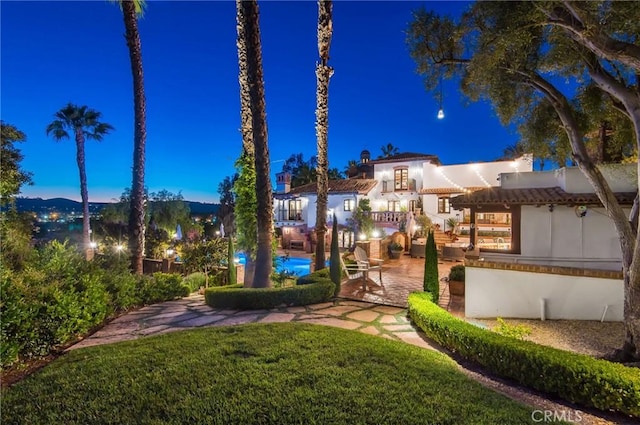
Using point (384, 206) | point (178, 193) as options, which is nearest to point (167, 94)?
point (178, 193)

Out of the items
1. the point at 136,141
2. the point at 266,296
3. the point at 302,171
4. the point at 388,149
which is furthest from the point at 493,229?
the point at 302,171

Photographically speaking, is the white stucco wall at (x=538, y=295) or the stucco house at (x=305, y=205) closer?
the white stucco wall at (x=538, y=295)

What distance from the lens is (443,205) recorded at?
24688 millimetres

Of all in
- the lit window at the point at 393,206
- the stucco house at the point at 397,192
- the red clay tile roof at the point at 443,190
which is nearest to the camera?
the red clay tile roof at the point at 443,190

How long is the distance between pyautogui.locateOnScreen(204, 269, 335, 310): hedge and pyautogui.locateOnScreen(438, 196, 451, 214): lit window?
18372 mm

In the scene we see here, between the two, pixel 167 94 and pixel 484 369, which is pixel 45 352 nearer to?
pixel 484 369

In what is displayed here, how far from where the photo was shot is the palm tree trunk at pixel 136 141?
11305mm

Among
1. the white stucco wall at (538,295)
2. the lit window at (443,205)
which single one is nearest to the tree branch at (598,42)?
the white stucco wall at (538,295)

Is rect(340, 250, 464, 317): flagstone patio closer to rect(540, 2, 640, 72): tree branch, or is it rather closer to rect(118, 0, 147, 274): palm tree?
rect(540, 2, 640, 72): tree branch

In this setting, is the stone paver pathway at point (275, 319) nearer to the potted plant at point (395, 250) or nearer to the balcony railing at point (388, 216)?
the potted plant at point (395, 250)

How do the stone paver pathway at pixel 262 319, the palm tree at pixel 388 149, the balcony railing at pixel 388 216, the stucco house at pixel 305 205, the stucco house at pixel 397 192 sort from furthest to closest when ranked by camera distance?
the palm tree at pixel 388 149
the stucco house at pixel 305 205
the stucco house at pixel 397 192
the balcony railing at pixel 388 216
the stone paver pathway at pixel 262 319

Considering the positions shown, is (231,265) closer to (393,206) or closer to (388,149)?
(393,206)

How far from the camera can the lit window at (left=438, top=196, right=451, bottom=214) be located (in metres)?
24.5

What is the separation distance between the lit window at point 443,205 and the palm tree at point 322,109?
50.3 ft
